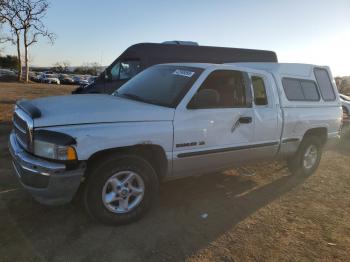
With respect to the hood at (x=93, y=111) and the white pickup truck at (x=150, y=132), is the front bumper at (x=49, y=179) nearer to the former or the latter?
the white pickup truck at (x=150, y=132)

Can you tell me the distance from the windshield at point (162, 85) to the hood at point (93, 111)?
0.21 metres

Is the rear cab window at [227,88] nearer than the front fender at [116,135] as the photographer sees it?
No

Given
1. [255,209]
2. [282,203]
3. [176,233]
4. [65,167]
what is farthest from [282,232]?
[65,167]

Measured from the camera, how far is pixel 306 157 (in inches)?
245

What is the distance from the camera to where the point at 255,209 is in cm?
468

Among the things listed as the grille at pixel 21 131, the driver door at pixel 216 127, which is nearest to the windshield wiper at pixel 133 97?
the driver door at pixel 216 127

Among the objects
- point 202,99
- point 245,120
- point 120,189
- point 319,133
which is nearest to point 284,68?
point 319,133

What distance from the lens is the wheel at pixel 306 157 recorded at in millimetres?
6043

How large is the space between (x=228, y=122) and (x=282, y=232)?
59.8 inches

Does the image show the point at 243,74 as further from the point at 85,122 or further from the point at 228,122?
the point at 85,122

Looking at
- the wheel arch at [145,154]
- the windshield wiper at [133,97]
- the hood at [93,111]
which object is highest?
the windshield wiper at [133,97]

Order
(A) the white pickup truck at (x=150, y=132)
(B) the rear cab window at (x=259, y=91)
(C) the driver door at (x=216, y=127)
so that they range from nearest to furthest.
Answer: (A) the white pickup truck at (x=150, y=132)
(C) the driver door at (x=216, y=127)
(B) the rear cab window at (x=259, y=91)

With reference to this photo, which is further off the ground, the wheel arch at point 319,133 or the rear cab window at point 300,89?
the rear cab window at point 300,89

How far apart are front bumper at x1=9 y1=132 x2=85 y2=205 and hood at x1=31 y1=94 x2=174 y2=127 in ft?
1.33
